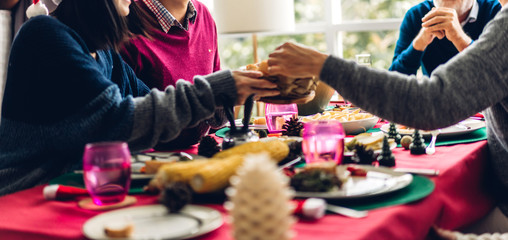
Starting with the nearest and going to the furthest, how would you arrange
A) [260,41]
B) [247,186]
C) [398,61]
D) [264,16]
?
[247,186] < [398,61] < [264,16] < [260,41]

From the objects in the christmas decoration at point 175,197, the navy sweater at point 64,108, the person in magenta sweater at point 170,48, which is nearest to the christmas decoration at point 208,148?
the navy sweater at point 64,108

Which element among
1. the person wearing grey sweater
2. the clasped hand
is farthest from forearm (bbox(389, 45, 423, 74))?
the person wearing grey sweater

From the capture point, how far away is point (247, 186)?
2.21 ft

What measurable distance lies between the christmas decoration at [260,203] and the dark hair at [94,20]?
0.92 metres

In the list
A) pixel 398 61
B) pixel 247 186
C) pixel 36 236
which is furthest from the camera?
pixel 398 61

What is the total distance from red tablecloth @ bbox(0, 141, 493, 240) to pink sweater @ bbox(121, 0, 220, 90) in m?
1.22

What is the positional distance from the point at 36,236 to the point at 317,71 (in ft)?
2.09

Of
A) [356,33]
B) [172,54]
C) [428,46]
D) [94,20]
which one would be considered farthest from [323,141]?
[356,33]

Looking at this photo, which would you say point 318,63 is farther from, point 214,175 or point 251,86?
point 214,175

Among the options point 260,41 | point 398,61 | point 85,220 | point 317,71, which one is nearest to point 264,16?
point 398,61

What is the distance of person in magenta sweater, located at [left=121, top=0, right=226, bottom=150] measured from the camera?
88.8 inches

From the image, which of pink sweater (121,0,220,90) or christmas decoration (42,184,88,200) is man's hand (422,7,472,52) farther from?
christmas decoration (42,184,88,200)

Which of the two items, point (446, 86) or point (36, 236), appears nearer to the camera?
point (36, 236)

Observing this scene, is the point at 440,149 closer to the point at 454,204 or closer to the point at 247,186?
the point at 454,204
